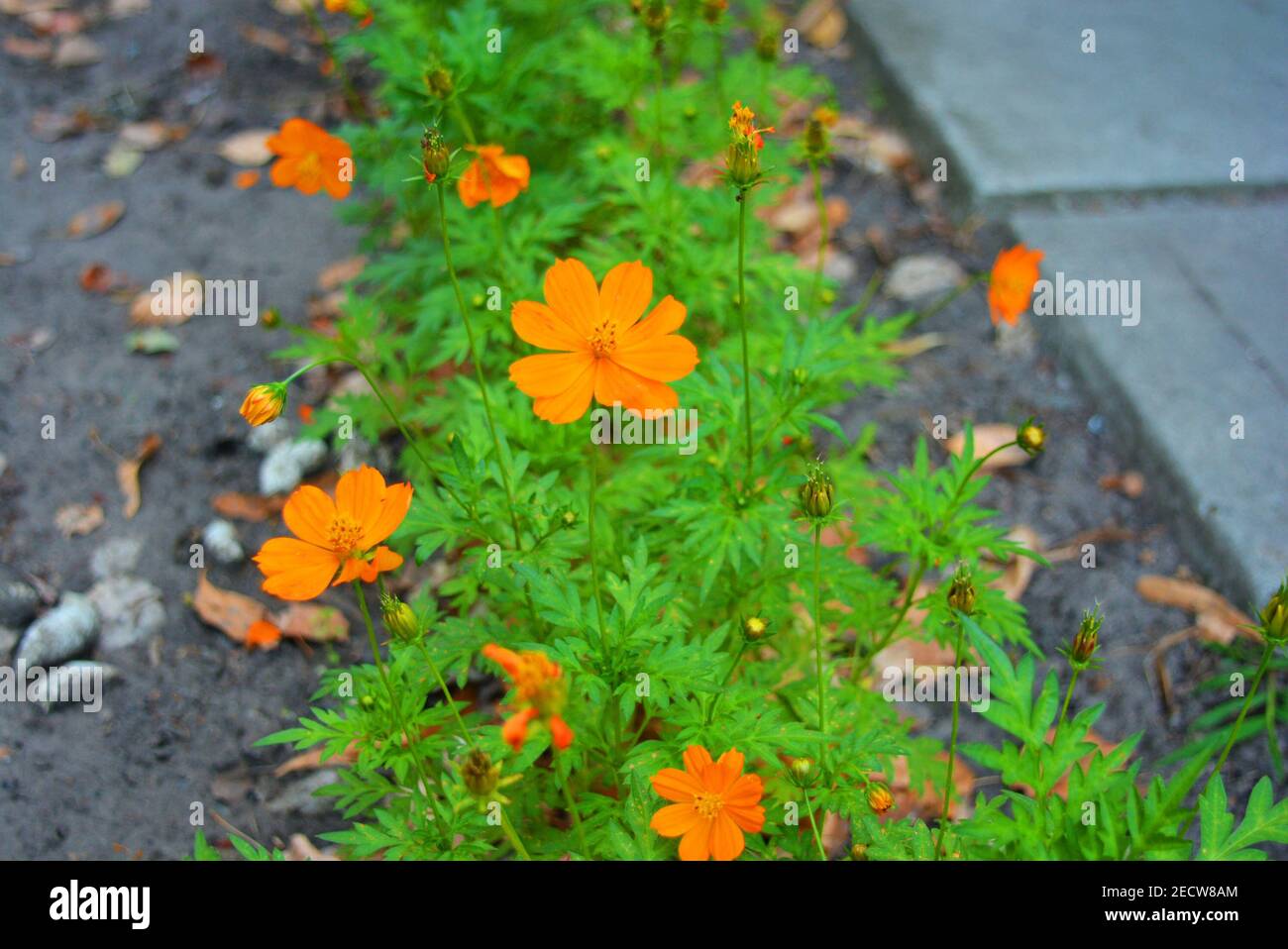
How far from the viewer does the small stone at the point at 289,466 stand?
2.54m

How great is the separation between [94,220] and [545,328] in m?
2.35

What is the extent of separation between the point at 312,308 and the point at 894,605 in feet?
5.94

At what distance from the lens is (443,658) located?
5.46 feet

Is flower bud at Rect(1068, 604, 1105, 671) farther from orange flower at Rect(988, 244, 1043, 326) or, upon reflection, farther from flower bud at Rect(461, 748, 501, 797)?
orange flower at Rect(988, 244, 1043, 326)

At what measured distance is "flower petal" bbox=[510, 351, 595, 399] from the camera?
1446 millimetres

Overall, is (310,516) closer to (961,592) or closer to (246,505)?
(961,592)

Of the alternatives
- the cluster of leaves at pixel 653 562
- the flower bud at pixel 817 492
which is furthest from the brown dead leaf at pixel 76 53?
the flower bud at pixel 817 492

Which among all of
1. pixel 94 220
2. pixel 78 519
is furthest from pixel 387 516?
pixel 94 220

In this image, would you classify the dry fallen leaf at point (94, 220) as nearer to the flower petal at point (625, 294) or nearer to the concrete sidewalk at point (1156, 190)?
the flower petal at point (625, 294)

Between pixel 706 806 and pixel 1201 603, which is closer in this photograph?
pixel 706 806

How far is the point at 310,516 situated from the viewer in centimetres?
149

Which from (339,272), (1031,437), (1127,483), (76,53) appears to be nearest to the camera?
(1031,437)

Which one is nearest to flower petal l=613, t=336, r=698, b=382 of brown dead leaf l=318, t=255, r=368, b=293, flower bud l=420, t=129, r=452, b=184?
flower bud l=420, t=129, r=452, b=184

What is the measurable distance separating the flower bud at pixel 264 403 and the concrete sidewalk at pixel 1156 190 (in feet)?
6.59
